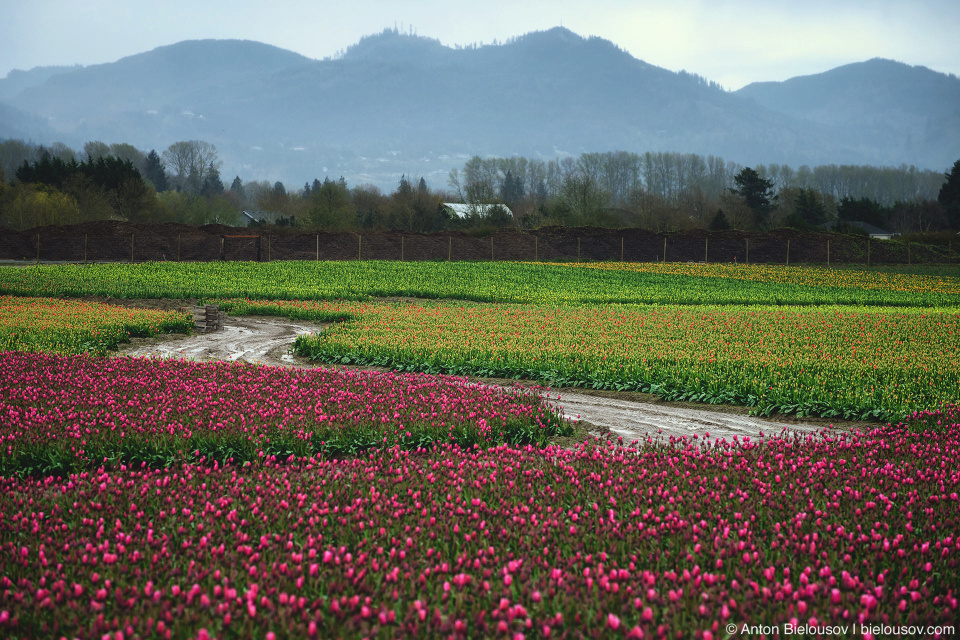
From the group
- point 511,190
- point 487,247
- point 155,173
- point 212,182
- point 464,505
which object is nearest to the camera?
point 464,505

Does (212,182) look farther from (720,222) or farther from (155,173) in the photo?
(720,222)

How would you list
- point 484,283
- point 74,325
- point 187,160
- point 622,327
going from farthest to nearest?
point 187,160 → point 484,283 → point 622,327 → point 74,325

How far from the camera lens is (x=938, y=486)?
6.56 meters

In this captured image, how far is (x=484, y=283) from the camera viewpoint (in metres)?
39.5

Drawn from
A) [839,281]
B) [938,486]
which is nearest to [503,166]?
[839,281]

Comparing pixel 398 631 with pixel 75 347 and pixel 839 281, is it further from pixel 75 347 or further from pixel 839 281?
pixel 839 281

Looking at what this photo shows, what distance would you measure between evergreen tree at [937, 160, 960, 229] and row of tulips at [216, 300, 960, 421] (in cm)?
8590

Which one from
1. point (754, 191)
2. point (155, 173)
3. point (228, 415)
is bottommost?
point (228, 415)

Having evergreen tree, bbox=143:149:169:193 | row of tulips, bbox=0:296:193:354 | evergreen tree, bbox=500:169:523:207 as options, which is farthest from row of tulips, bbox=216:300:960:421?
evergreen tree, bbox=500:169:523:207

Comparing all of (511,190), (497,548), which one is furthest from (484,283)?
(511,190)

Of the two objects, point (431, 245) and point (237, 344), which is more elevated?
point (431, 245)

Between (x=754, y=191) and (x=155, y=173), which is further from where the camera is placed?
(x=155, y=173)

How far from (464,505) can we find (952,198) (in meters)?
115

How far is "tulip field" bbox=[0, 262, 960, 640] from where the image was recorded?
4.31 metres
